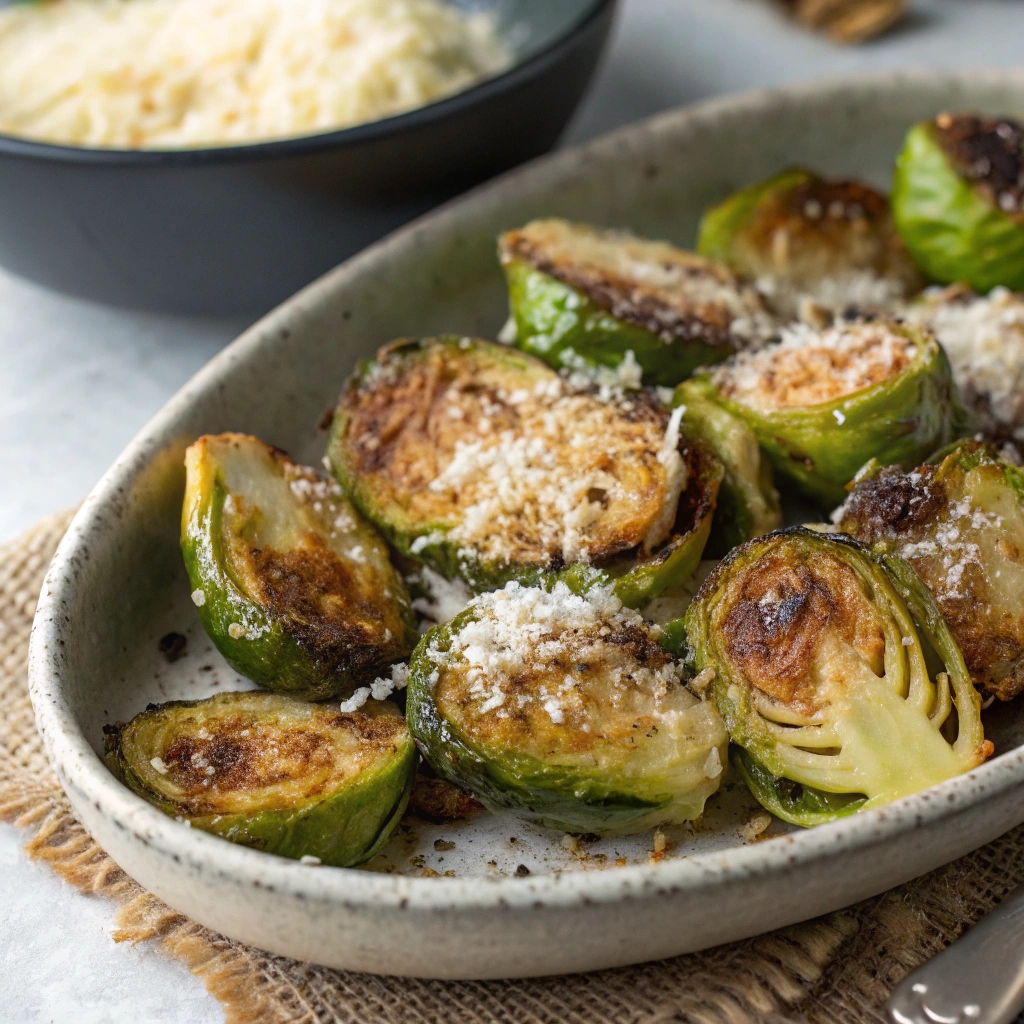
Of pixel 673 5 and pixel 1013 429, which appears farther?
pixel 673 5

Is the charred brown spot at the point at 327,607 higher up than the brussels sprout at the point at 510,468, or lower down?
lower down

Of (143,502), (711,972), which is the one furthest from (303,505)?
(711,972)

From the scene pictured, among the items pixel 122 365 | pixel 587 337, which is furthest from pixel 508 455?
pixel 122 365

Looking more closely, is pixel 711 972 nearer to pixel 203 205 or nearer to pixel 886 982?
pixel 886 982

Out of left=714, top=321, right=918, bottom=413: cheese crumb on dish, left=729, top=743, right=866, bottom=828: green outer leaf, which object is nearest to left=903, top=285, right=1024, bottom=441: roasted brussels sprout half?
left=714, top=321, right=918, bottom=413: cheese crumb on dish

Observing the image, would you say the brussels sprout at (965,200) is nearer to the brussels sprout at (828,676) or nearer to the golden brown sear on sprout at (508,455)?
the golden brown sear on sprout at (508,455)

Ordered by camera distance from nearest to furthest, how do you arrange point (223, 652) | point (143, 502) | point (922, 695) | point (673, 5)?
point (922, 695), point (223, 652), point (143, 502), point (673, 5)

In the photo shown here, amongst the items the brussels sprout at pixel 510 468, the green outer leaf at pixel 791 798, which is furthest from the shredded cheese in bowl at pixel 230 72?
the green outer leaf at pixel 791 798
